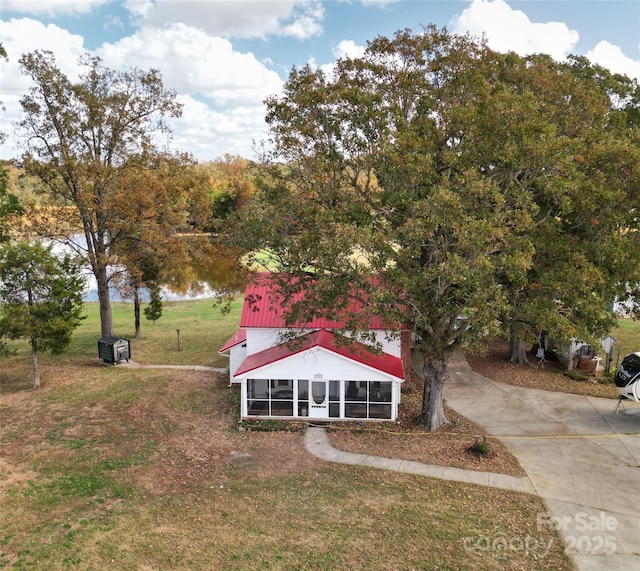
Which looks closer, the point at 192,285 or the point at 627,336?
the point at 627,336

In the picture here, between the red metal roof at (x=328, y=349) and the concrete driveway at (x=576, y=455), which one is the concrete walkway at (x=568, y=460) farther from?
the red metal roof at (x=328, y=349)

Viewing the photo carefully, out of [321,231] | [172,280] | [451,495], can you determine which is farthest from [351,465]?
[172,280]

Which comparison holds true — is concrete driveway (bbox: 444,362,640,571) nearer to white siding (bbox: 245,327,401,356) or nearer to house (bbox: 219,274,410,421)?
house (bbox: 219,274,410,421)

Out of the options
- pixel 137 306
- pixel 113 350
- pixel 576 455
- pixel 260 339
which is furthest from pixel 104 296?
pixel 576 455

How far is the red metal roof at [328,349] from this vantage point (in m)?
19.1

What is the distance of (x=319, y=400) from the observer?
1972 centimetres

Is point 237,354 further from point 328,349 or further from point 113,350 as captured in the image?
point 113,350

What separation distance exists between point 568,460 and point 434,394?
482 cm

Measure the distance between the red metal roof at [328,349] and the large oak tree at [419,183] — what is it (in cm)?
160

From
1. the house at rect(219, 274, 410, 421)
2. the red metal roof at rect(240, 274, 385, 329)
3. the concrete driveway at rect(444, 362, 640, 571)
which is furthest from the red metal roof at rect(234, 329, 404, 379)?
the concrete driveway at rect(444, 362, 640, 571)

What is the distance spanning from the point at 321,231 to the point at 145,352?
18465mm

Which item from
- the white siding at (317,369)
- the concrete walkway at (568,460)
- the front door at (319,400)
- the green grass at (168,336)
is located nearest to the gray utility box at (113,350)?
the green grass at (168,336)

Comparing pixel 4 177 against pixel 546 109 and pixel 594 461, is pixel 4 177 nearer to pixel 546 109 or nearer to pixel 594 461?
pixel 546 109

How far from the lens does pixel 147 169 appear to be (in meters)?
27.6
